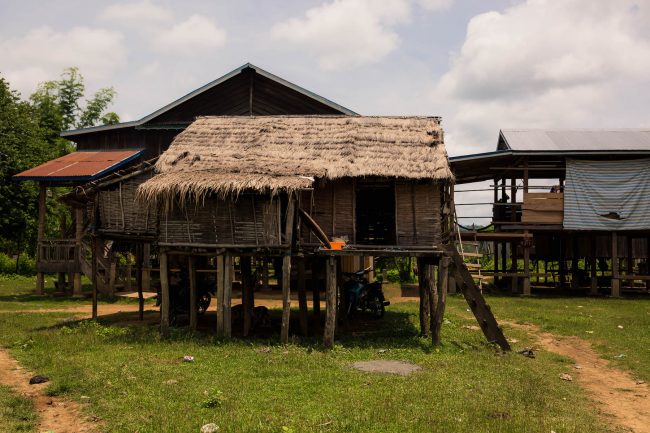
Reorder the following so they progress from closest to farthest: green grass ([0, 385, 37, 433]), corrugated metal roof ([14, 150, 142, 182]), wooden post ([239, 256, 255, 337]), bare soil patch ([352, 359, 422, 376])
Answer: green grass ([0, 385, 37, 433]) < bare soil patch ([352, 359, 422, 376]) < wooden post ([239, 256, 255, 337]) < corrugated metal roof ([14, 150, 142, 182])

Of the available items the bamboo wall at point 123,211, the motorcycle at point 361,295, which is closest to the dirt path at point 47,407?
the bamboo wall at point 123,211

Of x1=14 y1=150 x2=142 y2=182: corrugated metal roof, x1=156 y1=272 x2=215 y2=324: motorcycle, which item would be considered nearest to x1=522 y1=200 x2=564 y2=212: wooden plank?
x1=156 y1=272 x2=215 y2=324: motorcycle

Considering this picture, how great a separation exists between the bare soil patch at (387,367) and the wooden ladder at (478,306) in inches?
104

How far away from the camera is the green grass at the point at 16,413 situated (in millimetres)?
7836

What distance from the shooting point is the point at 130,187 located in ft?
52.5

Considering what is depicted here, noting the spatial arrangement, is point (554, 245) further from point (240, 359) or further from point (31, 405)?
point (31, 405)

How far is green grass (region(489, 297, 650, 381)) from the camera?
13.1m

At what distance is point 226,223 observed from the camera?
14047 mm

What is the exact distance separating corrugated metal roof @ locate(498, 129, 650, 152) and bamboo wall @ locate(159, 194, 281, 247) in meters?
13.4

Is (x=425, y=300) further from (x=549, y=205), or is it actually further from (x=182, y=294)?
(x=549, y=205)

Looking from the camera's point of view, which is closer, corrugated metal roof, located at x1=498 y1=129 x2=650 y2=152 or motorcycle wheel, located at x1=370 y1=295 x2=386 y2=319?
motorcycle wheel, located at x1=370 y1=295 x2=386 y2=319

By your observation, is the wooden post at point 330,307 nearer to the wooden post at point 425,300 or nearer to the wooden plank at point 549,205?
the wooden post at point 425,300

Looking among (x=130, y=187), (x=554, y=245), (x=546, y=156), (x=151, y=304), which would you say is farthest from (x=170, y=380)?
(x=554, y=245)

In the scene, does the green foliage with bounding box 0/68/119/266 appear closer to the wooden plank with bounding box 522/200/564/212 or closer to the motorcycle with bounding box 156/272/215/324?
the motorcycle with bounding box 156/272/215/324
